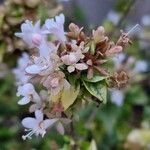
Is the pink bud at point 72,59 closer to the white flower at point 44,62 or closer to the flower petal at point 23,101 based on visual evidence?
the white flower at point 44,62

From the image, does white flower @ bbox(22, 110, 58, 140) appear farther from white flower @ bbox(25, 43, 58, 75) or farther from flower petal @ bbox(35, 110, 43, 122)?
white flower @ bbox(25, 43, 58, 75)

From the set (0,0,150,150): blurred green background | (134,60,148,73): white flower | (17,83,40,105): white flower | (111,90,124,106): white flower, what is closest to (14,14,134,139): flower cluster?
(17,83,40,105): white flower

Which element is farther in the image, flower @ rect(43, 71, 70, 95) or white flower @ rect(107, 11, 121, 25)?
white flower @ rect(107, 11, 121, 25)

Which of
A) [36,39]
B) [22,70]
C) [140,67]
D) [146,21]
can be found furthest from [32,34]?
[146,21]

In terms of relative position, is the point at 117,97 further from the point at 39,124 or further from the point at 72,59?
the point at 72,59

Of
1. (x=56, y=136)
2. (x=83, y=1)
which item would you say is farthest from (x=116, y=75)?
(x=83, y=1)

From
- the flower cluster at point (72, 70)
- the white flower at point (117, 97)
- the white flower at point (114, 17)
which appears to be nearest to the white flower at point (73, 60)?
the flower cluster at point (72, 70)
